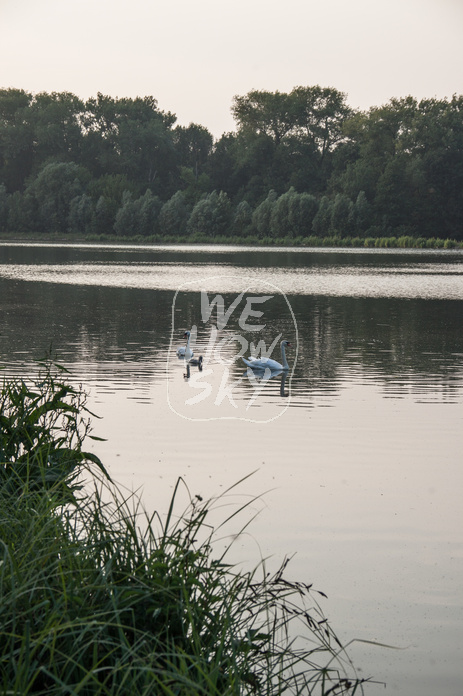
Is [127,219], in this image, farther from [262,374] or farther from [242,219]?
[262,374]

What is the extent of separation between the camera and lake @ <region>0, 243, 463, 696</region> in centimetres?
520

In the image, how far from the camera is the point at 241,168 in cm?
10088

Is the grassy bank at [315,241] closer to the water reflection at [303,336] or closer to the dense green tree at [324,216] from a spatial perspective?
the dense green tree at [324,216]

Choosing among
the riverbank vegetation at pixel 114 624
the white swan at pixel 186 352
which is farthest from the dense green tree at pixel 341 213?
the riverbank vegetation at pixel 114 624

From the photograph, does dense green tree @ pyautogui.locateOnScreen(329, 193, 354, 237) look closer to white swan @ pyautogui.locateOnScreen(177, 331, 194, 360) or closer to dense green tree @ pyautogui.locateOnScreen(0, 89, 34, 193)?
dense green tree @ pyautogui.locateOnScreen(0, 89, 34, 193)

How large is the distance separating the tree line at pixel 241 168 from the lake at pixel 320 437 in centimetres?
6317

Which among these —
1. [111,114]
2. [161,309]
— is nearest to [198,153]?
[111,114]

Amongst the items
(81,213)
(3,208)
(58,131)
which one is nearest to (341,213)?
(81,213)

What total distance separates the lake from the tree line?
63.2 metres

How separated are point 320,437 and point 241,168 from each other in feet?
307

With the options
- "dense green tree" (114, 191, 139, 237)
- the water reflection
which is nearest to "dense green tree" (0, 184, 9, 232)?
"dense green tree" (114, 191, 139, 237)

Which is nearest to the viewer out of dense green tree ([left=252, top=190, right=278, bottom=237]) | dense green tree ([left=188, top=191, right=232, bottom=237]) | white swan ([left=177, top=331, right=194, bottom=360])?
white swan ([left=177, top=331, right=194, bottom=360])

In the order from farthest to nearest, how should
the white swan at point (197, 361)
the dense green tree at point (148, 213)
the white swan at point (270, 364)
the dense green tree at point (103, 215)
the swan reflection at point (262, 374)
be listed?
the dense green tree at point (103, 215)
the dense green tree at point (148, 213)
the white swan at point (197, 361)
the white swan at point (270, 364)
the swan reflection at point (262, 374)

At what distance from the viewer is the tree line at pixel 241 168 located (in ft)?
281
